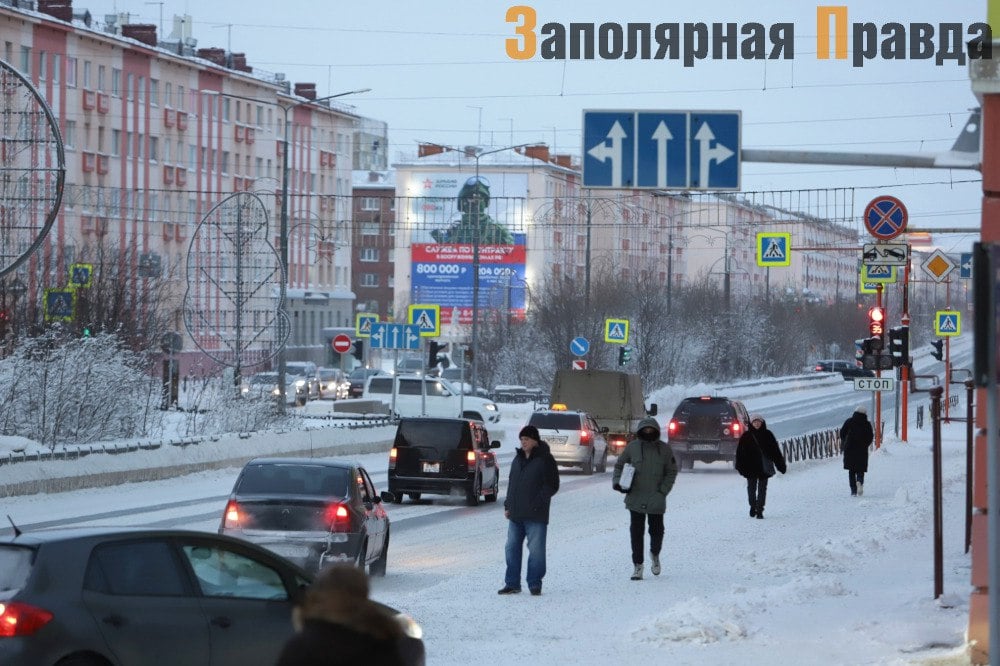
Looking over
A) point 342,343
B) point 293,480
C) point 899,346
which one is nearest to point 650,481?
point 293,480

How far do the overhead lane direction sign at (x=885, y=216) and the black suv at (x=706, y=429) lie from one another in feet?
36.2

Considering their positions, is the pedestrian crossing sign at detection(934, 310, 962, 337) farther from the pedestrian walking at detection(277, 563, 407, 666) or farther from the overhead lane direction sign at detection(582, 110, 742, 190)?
the pedestrian walking at detection(277, 563, 407, 666)

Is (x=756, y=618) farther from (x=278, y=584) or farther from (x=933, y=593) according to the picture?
(x=278, y=584)

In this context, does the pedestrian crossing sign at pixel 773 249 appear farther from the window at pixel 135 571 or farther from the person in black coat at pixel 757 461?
the window at pixel 135 571

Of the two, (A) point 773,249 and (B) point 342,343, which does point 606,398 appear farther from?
(B) point 342,343

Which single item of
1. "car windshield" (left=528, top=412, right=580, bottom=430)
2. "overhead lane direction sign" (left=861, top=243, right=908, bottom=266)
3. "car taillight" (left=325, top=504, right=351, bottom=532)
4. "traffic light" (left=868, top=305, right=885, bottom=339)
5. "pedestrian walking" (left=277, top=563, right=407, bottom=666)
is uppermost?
"overhead lane direction sign" (left=861, top=243, right=908, bottom=266)

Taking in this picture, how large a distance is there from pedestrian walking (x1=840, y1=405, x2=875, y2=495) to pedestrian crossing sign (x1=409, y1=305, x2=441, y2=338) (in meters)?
18.2

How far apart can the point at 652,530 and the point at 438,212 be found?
10469 centimetres

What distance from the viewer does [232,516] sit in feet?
56.7

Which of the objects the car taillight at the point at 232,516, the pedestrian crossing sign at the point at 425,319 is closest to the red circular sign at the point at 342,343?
the pedestrian crossing sign at the point at 425,319

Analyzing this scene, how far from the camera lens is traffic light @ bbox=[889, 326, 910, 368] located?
3497 cm

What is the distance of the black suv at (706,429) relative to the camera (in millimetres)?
40531

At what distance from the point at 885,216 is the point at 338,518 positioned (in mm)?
15553

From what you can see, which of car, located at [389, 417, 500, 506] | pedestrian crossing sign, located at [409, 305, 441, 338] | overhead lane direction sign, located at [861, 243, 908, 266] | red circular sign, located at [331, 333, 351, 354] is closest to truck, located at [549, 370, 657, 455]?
pedestrian crossing sign, located at [409, 305, 441, 338]
